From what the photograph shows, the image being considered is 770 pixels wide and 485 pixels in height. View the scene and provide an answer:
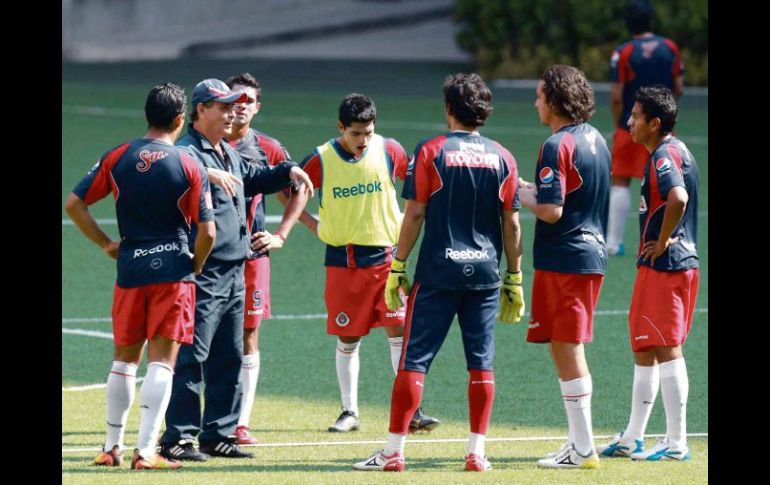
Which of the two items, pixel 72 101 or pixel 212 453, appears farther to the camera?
pixel 72 101

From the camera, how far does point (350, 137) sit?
8.54m

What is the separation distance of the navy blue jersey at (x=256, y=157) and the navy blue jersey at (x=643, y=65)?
6.55 meters

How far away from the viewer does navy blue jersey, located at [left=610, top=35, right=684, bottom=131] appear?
Result: 14.6 m

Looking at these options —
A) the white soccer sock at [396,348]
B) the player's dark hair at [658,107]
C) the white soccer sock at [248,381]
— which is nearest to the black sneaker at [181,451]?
the white soccer sock at [248,381]

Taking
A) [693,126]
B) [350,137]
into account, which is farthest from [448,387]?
[693,126]

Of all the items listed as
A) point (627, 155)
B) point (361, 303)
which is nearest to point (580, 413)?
point (361, 303)

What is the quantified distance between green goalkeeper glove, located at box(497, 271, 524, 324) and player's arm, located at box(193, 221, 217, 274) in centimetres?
151

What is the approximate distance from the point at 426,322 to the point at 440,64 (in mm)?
27531

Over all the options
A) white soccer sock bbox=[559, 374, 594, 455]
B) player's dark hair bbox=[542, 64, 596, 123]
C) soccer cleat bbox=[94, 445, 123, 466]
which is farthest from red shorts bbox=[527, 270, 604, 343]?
soccer cleat bbox=[94, 445, 123, 466]

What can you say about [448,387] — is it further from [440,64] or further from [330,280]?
[440,64]

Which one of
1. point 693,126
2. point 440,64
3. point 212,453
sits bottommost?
point 212,453

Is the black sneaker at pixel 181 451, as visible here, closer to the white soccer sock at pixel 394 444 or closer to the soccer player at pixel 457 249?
the soccer player at pixel 457 249

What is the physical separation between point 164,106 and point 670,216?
2646mm

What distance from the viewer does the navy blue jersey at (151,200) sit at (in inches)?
279
